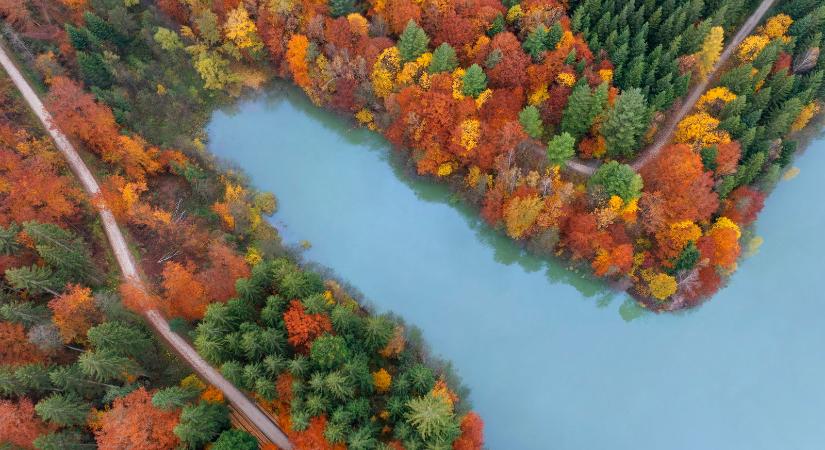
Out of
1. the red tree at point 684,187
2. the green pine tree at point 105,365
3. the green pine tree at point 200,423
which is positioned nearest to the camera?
the green pine tree at point 200,423

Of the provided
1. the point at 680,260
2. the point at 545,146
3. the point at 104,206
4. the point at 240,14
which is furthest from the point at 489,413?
the point at 240,14

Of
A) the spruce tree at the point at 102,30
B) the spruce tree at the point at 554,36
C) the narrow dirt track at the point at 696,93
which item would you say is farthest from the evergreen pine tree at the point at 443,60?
the spruce tree at the point at 102,30

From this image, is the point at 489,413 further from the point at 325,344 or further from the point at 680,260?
the point at 680,260

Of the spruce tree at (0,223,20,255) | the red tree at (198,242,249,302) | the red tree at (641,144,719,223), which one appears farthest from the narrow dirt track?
the spruce tree at (0,223,20,255)

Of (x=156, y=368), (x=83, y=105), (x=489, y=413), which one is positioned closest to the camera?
(x=156, y=368)

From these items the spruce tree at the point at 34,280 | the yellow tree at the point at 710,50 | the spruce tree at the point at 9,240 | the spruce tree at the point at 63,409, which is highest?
the yellow tree at the point at 710,50

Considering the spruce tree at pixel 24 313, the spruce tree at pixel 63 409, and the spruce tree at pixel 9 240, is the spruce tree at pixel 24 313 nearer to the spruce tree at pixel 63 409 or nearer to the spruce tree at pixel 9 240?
the spruce tree at pixel 9 240
